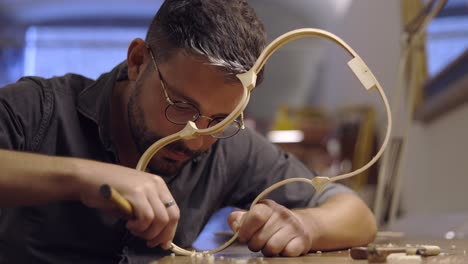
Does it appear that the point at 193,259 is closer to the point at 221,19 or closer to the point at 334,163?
the point at 221,19

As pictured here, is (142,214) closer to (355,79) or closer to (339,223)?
(339,223)

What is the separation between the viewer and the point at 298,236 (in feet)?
3.42

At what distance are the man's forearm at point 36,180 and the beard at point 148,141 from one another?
0.31 m

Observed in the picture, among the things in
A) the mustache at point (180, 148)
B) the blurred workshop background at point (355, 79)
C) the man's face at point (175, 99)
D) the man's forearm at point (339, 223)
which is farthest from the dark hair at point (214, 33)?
the blurred workshop background at point (355, 79)

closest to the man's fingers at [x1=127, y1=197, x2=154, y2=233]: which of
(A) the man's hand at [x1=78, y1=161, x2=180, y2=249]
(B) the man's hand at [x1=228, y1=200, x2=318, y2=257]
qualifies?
(A) the man's hand at [x1=78, y1=161, x2=180, y2=249]

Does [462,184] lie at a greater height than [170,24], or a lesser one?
lesser

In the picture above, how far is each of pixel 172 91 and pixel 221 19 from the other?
0.14 meters

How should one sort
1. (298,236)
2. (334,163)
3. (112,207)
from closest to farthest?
(112,207) < (298,236) < (334,163)

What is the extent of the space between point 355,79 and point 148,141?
3214mm

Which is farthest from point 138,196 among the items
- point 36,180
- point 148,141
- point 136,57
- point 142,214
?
point 136,57

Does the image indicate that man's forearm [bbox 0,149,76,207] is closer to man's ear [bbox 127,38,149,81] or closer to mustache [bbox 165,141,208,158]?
mustache [bbox 165,141,208,158]

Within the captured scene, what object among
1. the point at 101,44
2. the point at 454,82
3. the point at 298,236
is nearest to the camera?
the point at 298,236

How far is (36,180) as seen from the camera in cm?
82

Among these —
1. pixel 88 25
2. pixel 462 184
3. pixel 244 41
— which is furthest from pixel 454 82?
pixel 88 25
